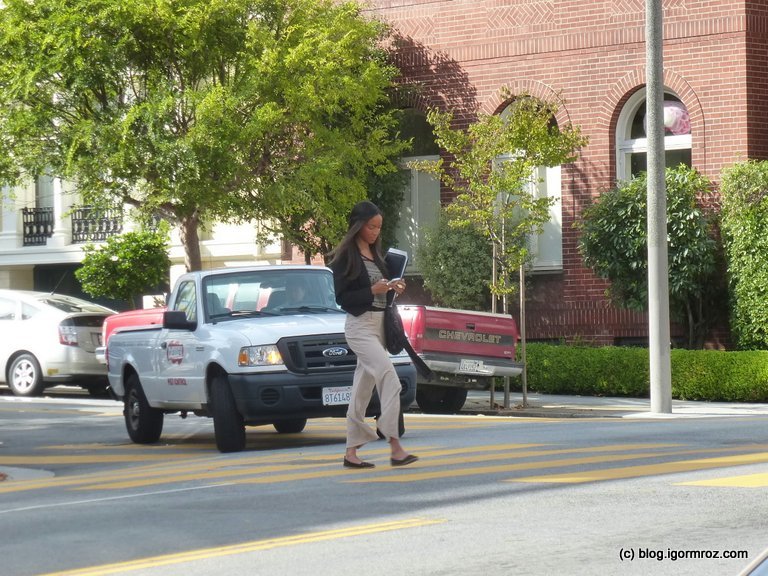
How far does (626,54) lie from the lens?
90.7 ft

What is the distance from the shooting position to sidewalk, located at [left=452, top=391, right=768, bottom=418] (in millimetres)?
21219

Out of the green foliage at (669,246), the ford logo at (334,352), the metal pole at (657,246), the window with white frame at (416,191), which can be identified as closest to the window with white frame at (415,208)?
the window with white frame at (416,191)

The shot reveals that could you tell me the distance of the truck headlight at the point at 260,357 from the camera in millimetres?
14156

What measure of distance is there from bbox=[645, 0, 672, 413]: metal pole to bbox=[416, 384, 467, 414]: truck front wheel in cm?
281

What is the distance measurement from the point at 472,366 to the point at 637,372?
14.3 feet

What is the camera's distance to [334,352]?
14.3 metres

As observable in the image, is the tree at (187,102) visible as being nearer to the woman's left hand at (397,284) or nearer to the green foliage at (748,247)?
the green foliage at (748,247)

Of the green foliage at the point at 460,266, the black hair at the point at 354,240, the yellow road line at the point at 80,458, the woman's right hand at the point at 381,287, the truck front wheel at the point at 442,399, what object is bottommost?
the yellow road line at the point at 80,458

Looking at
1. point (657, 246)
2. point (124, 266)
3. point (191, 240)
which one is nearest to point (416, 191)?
point (191, 240)

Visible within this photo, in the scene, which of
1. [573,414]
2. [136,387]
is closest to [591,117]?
[573,414]

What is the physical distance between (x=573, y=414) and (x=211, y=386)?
27.6 feet

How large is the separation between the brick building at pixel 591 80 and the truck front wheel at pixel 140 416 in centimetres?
1167

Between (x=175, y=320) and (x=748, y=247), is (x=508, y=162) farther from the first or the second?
(x=175, y=320)

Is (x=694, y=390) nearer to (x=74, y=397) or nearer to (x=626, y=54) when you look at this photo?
(x=626, y=54)
